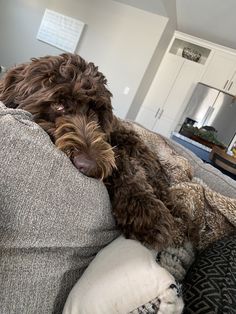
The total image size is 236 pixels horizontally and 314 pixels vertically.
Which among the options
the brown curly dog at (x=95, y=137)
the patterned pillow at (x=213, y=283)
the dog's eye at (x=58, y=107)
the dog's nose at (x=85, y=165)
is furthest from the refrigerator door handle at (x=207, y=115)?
the dog's nose at (x=85, y=165)

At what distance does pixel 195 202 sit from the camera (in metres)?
1.04

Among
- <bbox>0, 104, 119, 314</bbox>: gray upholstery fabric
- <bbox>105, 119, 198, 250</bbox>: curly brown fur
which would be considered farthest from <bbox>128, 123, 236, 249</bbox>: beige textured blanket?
<bbox>0, 104, 119, 314</bbox>: gray upholstery fabric

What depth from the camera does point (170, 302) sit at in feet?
1.81

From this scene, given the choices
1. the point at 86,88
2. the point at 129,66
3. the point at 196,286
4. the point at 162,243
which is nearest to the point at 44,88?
the point at 86,88

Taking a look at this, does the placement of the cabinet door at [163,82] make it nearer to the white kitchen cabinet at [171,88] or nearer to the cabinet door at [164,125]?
the white kitchen cabinet at [171,88]

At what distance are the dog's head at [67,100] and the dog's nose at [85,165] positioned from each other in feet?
0.08

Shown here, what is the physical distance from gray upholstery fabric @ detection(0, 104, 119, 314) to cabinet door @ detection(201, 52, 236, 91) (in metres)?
6.40

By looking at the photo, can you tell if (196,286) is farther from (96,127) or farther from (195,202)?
(96,127)

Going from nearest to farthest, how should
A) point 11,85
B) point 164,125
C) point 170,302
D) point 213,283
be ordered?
point 170,302 < point 213,283 < point 11,85 < point 164,125

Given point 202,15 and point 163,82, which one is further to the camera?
point 163,82

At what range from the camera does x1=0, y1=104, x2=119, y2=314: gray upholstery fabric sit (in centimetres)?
63

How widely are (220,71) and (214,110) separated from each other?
2.85 ft

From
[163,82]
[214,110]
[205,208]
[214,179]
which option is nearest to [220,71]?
[214,110]

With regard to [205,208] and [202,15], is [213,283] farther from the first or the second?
[202,15]
